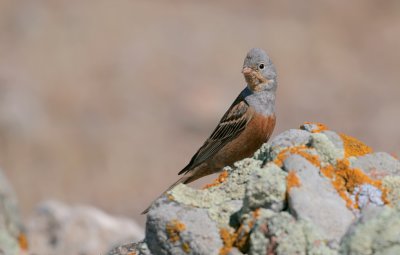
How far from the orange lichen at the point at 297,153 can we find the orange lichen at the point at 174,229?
76 centimetres

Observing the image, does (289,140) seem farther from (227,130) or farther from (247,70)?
(227,130)

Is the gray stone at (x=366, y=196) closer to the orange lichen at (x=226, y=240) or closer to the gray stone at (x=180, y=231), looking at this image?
the orange lichen at (x=226, y=240)

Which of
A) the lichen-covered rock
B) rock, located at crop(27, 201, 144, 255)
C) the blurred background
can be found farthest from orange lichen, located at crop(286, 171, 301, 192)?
the blurred background

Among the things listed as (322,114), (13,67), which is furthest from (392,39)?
(13,67)

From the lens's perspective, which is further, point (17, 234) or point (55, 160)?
point (55, 160)

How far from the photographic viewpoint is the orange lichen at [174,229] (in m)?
5.50

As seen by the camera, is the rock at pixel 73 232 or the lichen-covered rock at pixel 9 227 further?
the rock at pixel 73 232

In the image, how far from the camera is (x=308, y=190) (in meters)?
5.37

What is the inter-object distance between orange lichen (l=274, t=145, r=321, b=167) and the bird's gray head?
2728 millimetres

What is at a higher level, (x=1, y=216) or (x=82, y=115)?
(x=82, y=115)

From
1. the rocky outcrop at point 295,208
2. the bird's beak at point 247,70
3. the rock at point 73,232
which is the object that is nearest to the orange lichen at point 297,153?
the rocky outcrop at point 295,208

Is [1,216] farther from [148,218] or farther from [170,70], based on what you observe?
[170,70]

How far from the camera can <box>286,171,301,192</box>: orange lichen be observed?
212 inches

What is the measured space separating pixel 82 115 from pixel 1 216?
47.2ft
